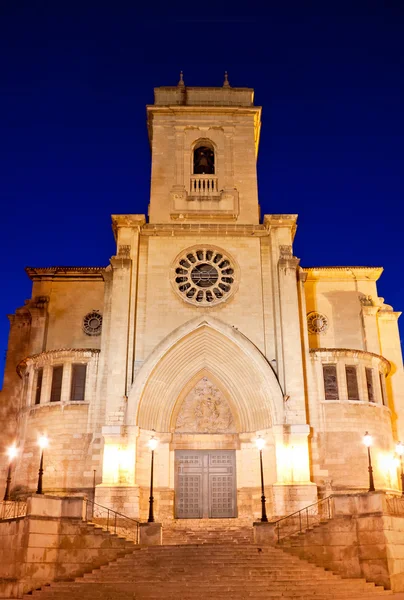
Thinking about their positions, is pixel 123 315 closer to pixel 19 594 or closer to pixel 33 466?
pixel 33 466

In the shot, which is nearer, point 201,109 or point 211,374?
point 211,374

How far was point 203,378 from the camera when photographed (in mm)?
30828

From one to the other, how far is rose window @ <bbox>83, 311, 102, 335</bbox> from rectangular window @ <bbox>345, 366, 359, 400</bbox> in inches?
523

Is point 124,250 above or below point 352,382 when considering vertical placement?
above

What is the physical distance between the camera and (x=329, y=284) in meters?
36.2

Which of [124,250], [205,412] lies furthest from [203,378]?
[124,250]

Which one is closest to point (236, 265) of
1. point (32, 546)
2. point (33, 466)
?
point (33, 466)

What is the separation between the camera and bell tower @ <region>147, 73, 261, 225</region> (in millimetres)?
33625

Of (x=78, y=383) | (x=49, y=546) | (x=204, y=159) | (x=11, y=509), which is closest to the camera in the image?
(x=49, y=546)

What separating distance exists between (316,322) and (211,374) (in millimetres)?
7680

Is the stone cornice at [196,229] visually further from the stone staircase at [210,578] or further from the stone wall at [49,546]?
the stone staircase at [210,578]

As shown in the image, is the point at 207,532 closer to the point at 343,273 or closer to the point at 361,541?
the point at 361,541

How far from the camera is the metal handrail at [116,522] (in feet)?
83.9

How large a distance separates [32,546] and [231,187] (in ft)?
67.3
